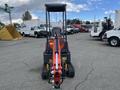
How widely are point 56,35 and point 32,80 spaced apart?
1.86 meters

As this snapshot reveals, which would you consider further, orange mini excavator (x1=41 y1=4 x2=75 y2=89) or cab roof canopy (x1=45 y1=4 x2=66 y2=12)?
cab roof canopy (x1=45 y1=4 x2=66 y2=12)

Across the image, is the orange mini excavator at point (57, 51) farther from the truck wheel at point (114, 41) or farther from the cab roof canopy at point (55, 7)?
the truck wheel at point (114, 41)

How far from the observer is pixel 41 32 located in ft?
119

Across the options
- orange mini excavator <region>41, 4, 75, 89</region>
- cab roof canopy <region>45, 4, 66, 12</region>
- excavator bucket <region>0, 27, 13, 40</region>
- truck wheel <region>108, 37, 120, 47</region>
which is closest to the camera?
orange mini excavator <region>41, 4, 75, 89</region>

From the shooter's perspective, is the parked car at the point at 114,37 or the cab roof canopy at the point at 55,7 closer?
the cab roof canopy at the point at 55,7

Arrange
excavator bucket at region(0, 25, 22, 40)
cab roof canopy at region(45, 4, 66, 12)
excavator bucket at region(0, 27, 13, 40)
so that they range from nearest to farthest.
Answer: cab roof canopy at region(45, 4, 66, 12) → excavator bucket at region(0, 27, 13, 40) → excavator bucket at region(0, 25, 22, 40)

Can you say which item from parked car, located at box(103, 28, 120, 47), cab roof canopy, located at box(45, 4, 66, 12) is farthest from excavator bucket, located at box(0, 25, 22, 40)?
cab roof canopy, located at box(45, 4, 66, 12)

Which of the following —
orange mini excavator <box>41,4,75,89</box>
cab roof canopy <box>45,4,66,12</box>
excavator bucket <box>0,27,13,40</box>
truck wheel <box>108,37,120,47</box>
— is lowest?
excavator bucket <box>0,27,13,40</box>

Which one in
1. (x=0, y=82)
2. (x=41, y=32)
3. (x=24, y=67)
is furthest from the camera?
(x=41, y=32)

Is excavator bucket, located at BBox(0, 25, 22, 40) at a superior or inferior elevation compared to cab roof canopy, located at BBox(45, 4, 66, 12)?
inferior

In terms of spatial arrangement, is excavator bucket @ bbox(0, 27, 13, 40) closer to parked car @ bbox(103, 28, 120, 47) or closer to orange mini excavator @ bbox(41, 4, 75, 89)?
parked car @ bbox(103, 28, 120, 47)

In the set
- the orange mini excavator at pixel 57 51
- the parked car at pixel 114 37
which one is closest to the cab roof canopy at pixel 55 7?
the orange mini excavator at pixel 57 51

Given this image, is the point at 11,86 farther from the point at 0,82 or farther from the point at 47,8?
the point at 47,8

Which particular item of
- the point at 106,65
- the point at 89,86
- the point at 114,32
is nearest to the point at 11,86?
the point at 89,86
